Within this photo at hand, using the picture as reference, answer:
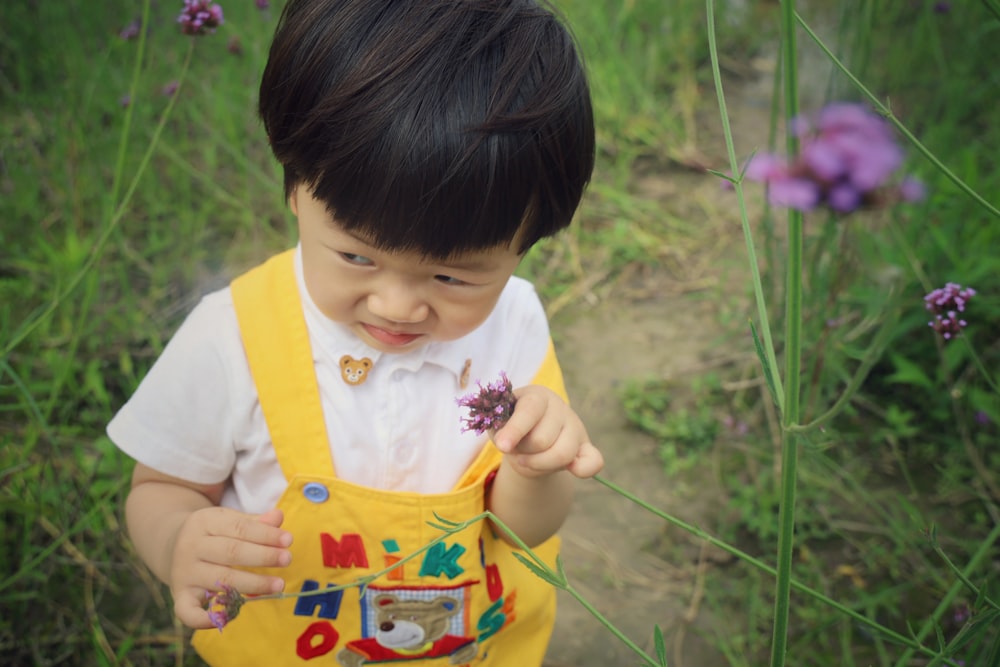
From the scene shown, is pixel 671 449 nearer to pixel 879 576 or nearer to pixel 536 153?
pixel 879 576

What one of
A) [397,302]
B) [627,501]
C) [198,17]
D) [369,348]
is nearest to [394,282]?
[397,302]

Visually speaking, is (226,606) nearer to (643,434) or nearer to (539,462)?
(539,462)

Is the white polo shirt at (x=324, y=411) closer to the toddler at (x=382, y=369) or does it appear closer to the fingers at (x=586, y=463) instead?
the toddler at (x=382, y=369)

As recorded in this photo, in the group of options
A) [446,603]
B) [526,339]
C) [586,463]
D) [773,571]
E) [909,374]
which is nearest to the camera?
[773,571]

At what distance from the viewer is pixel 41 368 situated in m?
1.66

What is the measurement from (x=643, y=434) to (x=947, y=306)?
900 millimetres

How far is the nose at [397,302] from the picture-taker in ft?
3.00

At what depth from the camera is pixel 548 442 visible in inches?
34.8

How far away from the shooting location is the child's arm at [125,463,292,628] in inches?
36.0

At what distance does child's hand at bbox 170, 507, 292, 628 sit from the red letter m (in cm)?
11

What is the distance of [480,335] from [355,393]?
19cm

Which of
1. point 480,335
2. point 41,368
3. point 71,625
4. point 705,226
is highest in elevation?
point 480,335

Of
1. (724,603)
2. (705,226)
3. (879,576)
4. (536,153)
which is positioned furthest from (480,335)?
(705,226)

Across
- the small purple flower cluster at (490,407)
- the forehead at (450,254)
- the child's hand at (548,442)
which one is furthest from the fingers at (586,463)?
the forehead at (450,254)
